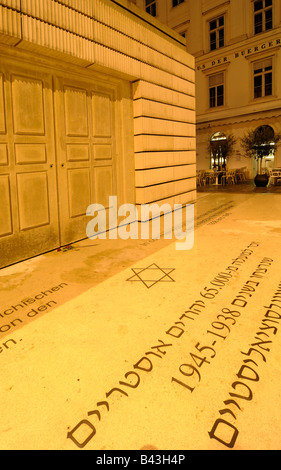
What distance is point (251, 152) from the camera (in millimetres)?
17719

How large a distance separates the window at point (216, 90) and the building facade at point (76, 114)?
1380cm

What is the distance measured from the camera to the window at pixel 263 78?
57.5 ft

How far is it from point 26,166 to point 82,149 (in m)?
1.08

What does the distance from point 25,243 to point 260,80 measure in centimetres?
1811

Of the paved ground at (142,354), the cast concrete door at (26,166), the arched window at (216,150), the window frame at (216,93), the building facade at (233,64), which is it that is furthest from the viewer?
the arched window at (216,150)

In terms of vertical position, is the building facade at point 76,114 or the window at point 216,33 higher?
the window at point 216,33

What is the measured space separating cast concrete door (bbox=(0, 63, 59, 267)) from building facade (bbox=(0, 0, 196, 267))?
13 mm

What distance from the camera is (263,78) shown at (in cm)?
1783

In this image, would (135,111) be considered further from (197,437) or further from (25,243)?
(197,437)

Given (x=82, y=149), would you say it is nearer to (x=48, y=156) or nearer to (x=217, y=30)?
(x=48, y=156)

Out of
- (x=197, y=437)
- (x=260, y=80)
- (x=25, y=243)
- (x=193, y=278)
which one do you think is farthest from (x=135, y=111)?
(x=260, y=80)

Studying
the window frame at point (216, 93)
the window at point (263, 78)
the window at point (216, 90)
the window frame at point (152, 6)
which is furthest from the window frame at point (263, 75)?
the window frame at point (152, 6)

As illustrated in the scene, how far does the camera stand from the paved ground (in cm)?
150

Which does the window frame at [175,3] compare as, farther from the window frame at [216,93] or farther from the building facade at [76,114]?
the building facade at [76,114]
